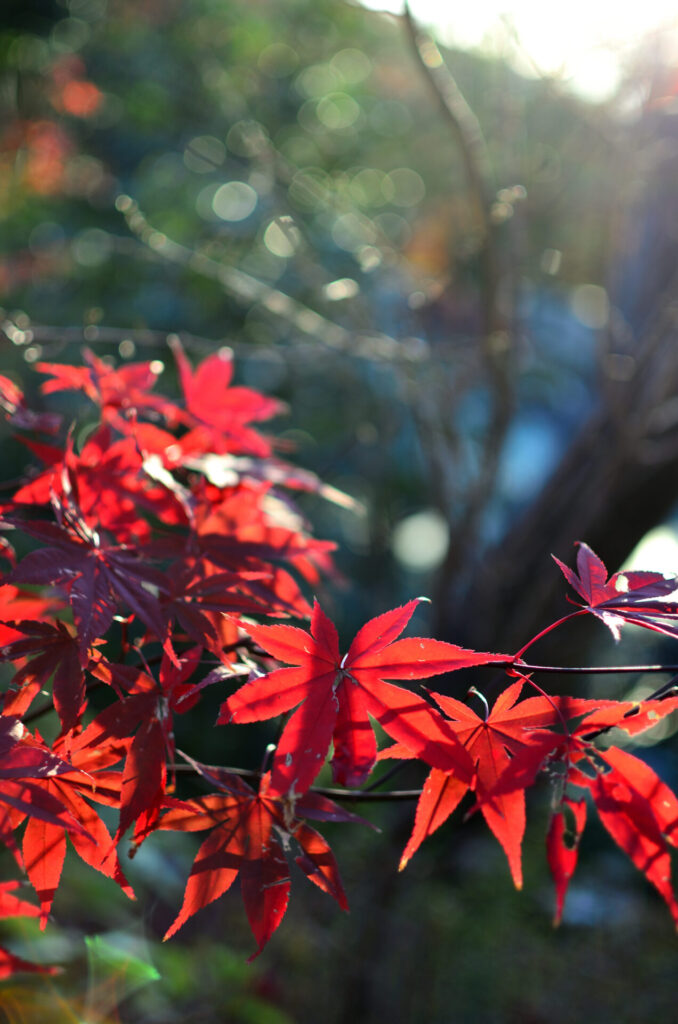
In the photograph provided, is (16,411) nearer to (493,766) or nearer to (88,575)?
(88,575)

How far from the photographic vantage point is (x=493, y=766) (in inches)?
21.1

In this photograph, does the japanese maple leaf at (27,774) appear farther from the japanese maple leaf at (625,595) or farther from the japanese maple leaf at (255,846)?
the japanese maple leaf at (625,595)

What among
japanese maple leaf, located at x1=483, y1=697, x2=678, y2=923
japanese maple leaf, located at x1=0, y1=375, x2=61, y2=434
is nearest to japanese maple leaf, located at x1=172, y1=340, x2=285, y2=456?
japanese maple leaf, located at x1=0, y1=375, x2=61, y2=434

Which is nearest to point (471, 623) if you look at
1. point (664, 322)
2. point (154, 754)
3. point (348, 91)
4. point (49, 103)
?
point (664, 322)

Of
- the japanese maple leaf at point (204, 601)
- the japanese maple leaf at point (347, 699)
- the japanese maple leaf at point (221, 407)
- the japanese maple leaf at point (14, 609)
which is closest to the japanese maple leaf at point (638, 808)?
the japanese maple leaf at point (347, 699)

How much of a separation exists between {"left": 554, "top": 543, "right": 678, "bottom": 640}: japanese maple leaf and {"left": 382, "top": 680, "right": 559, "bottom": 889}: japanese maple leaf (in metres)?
0.07

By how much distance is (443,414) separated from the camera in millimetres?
1675

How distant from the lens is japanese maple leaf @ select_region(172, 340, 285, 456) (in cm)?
90

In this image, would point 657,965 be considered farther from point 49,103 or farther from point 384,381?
point 49,103

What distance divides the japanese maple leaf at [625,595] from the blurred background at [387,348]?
1.76 feet

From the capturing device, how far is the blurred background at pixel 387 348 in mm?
1583

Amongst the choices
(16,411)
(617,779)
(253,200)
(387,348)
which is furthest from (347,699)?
(253,200)

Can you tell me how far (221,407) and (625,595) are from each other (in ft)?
1.79

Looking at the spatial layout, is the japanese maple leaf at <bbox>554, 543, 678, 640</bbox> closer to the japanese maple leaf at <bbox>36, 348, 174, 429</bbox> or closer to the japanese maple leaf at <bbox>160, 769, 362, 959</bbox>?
the japanese maple leaf at <bbox>160, 769, 362, 959</bbox>
